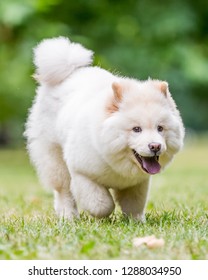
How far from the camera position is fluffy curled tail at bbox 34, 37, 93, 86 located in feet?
18.0

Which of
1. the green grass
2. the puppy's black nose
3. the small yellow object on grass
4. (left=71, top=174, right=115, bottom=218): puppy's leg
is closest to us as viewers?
the green grass

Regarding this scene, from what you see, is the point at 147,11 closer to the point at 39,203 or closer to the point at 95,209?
the point at 39,203

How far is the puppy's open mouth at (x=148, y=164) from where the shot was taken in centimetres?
449

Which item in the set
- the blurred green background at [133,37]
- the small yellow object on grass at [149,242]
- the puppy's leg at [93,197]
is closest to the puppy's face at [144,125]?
the puppy's leg at [93,197]

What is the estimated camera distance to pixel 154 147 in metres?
4.32

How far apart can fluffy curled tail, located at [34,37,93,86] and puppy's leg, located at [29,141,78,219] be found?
51 centimetres

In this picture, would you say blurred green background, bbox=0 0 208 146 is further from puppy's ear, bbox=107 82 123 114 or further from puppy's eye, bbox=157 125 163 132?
puppy's eye, bbox=157 125 163 132

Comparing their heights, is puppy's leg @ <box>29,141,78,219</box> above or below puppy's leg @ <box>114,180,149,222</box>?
above

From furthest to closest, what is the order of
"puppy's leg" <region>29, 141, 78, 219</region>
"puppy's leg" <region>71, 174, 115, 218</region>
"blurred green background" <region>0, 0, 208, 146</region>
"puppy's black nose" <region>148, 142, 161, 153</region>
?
1. "blurred green background" <region>0, 0, 208, 146</region>
2. "puppy's leg" <region>29, 141, 78, 219</region>
3. "puppy's leg" <region>71, 174, 115, 218</region>
4. "puppy's black nose" <region>148, 142, 161, 153</region>

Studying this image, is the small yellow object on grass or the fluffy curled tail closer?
the small yellow object on grass

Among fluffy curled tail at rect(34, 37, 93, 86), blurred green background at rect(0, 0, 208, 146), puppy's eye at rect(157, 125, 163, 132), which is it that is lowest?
puppy's eye at rect(157, 125, 163, 132)

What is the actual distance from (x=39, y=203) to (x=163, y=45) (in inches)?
371

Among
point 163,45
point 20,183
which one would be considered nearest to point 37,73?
point 20,183

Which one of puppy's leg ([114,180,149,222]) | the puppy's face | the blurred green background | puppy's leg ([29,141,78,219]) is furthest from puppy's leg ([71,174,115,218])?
the blurred green background
